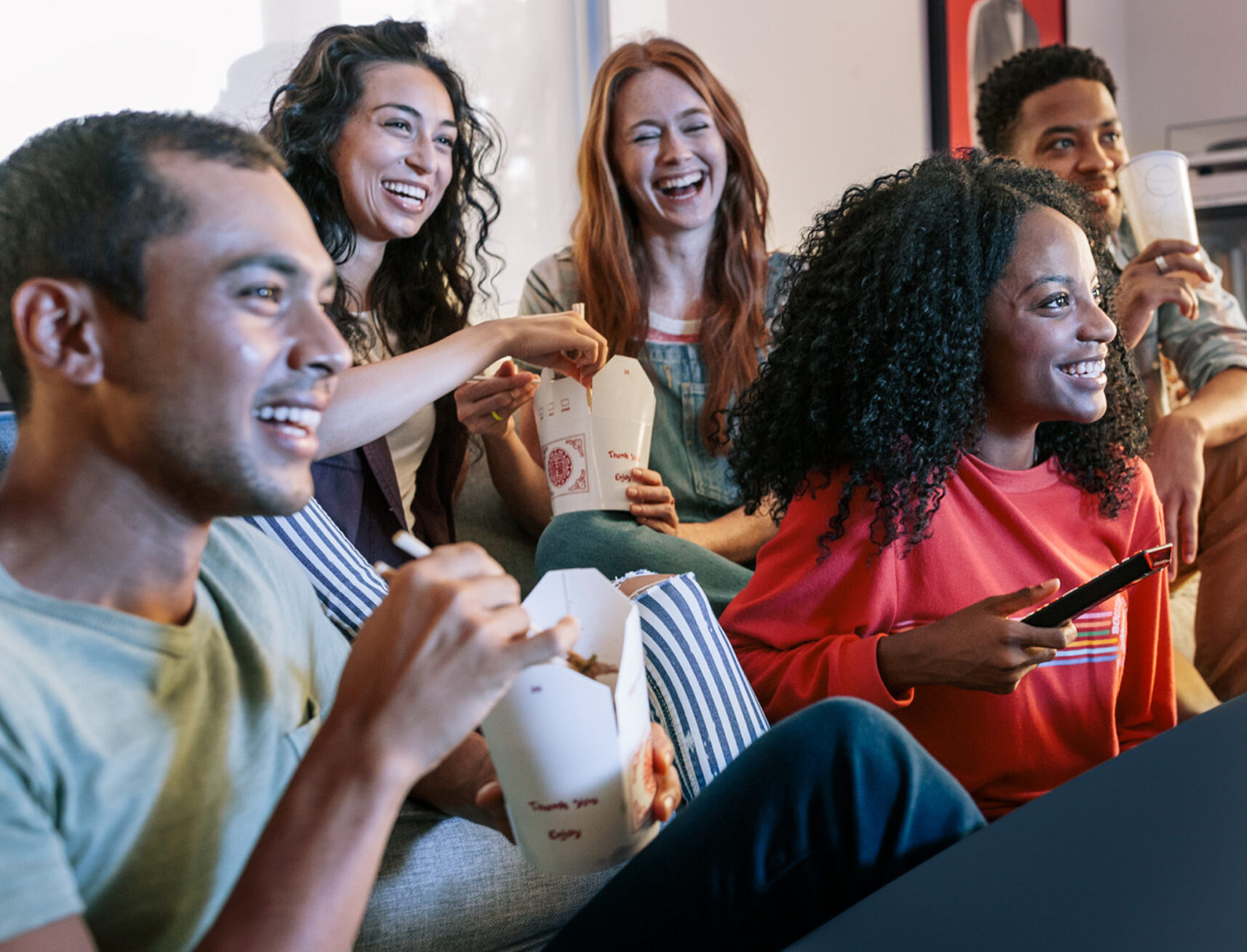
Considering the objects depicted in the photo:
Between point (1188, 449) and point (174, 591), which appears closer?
point (174, 591)

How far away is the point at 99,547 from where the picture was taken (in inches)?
24.1

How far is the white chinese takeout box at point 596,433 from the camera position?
4.98 ft

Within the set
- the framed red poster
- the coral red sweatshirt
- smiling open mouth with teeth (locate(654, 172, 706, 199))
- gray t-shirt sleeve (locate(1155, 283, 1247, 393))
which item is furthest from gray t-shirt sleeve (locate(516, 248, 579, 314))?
the framed red poster

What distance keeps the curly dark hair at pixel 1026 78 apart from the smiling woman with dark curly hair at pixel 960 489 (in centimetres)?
119

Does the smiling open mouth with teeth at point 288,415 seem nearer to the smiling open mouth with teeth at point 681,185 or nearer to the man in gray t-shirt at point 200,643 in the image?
the man in gray t-shirt at point 200,643

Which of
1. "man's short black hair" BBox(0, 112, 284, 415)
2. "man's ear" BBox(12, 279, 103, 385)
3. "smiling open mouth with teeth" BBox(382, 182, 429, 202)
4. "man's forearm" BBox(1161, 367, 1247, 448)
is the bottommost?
"man's forearm" BBox(1161, 367, 1247, 448)

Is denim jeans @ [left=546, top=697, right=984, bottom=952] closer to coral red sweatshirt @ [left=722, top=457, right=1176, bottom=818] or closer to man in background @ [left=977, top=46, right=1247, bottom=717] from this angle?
coral red sweatshirt @ [left=722, top=457, right=1176, bottom=818]

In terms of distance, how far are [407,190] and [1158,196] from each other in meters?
1.13

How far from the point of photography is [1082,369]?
3.71 feet

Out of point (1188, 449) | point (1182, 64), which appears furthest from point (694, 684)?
point (1182, 64)

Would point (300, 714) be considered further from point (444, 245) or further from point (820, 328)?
point (444, 245)

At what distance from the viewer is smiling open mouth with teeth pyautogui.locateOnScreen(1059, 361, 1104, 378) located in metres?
1.13

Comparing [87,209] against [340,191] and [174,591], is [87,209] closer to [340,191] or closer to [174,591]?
[174,591]

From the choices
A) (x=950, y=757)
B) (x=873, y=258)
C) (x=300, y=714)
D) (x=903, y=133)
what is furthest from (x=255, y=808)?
(x=903, y=133)
